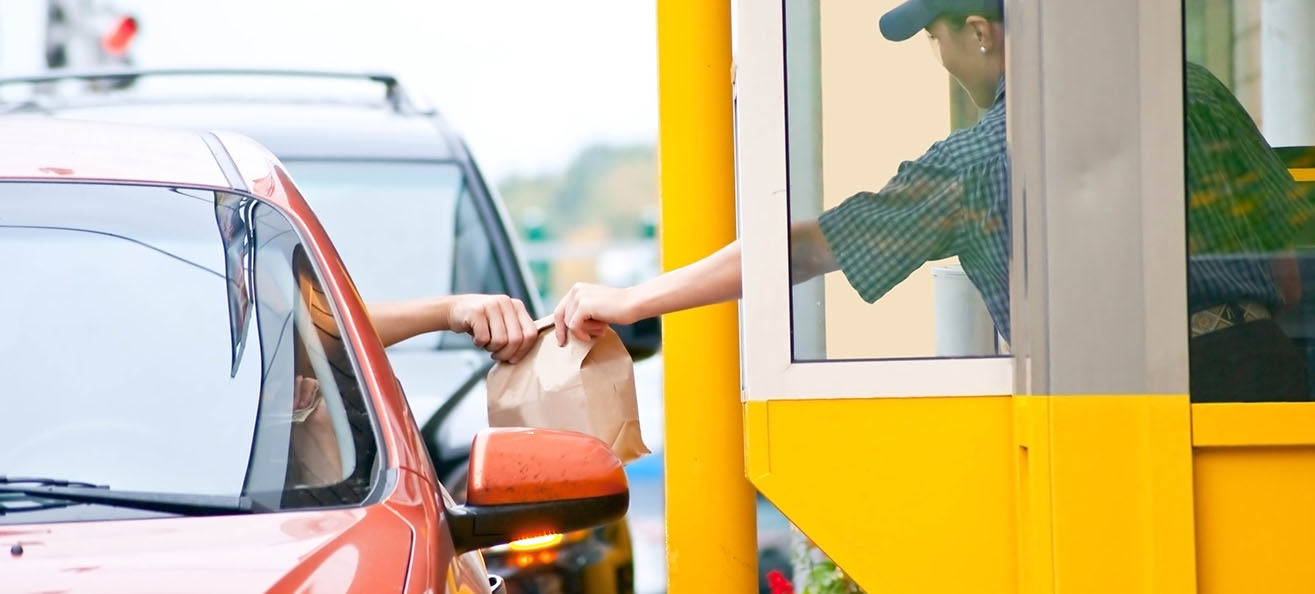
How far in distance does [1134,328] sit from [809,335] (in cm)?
58

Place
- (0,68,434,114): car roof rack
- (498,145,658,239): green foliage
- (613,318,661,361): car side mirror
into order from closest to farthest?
(613,318,661,361): car side mirror < (0,68,434,114): car roof rack < (498,145,658,239): green foliage

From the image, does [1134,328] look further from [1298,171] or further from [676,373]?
[676,373]

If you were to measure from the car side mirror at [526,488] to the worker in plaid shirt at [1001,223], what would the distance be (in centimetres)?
71

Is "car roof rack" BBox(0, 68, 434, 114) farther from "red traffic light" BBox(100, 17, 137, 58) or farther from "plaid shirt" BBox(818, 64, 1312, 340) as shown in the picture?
"red traffic light" BBox(100, 17, 137, 58)

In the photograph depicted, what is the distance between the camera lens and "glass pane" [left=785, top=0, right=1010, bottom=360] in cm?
314

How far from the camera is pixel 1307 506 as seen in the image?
2887 millimetres

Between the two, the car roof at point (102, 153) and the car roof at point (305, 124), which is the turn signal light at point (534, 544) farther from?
the car roof at point (305, 124)

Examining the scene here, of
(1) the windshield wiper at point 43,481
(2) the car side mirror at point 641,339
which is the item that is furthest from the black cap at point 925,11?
(2) the car side mirror at point 641,339

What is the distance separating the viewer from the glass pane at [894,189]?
10.3 ft

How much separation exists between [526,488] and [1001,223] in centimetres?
106

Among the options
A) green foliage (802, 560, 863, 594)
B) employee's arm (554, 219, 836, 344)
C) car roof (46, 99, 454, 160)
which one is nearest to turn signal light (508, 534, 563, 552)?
green foliage (802, 560, 863, 594)

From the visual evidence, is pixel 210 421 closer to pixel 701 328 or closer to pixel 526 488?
pixel 526 488

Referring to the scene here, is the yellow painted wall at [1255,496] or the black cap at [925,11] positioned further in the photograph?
the black cap at [925,11]

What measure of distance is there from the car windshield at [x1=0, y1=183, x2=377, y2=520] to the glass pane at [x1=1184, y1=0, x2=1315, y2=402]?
1.44 m
